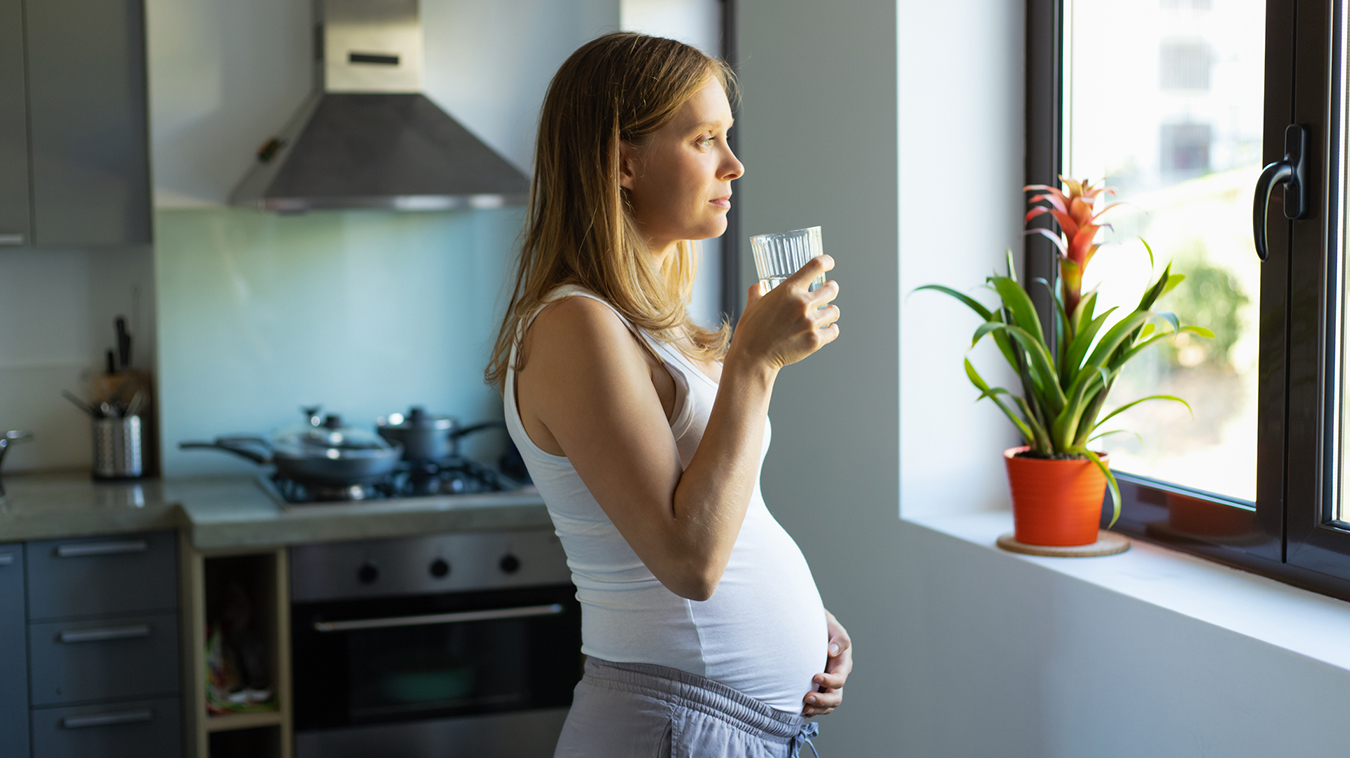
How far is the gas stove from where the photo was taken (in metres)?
2.48

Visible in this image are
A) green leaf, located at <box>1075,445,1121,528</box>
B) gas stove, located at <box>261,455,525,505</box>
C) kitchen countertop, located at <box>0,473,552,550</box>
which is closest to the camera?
green leaf, located at <box>1075,445,1121,528</box>

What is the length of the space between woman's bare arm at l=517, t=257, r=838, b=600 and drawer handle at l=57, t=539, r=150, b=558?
177 cm

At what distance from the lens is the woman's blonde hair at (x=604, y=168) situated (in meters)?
1.08

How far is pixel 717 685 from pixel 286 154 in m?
1.92

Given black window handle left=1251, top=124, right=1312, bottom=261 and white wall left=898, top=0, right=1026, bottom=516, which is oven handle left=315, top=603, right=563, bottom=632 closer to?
white wall left=898, top=0, right=1026, bottom=516

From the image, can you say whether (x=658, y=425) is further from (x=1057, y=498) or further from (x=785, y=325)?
(x=1057, y=498)

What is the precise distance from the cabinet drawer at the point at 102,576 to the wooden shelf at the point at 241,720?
0.95ft

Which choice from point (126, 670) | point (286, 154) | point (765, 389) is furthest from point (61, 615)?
point (765, 389)

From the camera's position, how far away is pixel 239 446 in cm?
276

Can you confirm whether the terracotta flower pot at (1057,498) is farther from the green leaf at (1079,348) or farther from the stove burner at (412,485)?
the stove burner at (412,485)

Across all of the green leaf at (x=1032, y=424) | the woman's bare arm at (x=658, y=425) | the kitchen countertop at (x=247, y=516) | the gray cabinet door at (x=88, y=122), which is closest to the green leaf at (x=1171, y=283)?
the green leaf at (x=1032, y=424)

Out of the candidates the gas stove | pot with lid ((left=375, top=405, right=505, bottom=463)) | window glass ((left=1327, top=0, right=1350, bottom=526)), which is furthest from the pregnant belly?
pot with lid ((left=375, top=405, right=505, bottom=463))

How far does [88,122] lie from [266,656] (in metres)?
1.39

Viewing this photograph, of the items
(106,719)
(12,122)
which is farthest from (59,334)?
(106,719)
